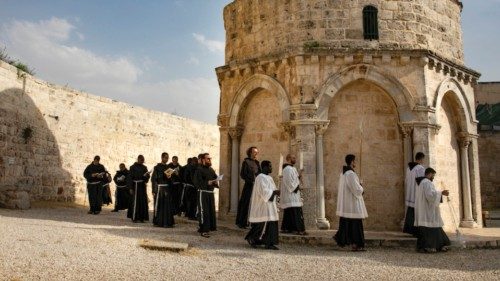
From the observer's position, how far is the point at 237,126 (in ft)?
36.4

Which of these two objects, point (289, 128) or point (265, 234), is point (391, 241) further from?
point (289, 128)

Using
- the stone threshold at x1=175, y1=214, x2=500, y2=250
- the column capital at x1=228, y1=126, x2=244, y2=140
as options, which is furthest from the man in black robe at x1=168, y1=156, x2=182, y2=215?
the stone threshold at x1=175, y1=214, x2=500, y2=250

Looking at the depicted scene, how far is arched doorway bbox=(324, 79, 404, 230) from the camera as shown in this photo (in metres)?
9.55

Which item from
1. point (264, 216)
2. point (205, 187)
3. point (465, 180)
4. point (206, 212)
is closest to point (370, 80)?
point (465, 180)

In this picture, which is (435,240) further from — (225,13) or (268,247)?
(225,13)

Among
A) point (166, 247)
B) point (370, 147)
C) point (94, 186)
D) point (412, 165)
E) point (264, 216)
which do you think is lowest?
point (166, 247)

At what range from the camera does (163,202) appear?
34.0ft

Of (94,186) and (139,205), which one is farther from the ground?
(94,186)

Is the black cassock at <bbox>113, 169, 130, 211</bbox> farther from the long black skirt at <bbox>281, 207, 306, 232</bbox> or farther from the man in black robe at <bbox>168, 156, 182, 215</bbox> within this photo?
the long black skirt at <bbox>281, 207, 306, 232</bbox>

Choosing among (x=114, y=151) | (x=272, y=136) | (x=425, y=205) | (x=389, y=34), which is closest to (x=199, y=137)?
(x=114, y=151)

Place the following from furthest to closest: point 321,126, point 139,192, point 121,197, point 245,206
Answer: point 121,197 → point 139,192 → point 245,206 → point 321,126

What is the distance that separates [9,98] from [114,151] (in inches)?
208

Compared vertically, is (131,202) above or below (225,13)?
below

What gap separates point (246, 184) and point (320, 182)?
165 centimetres
